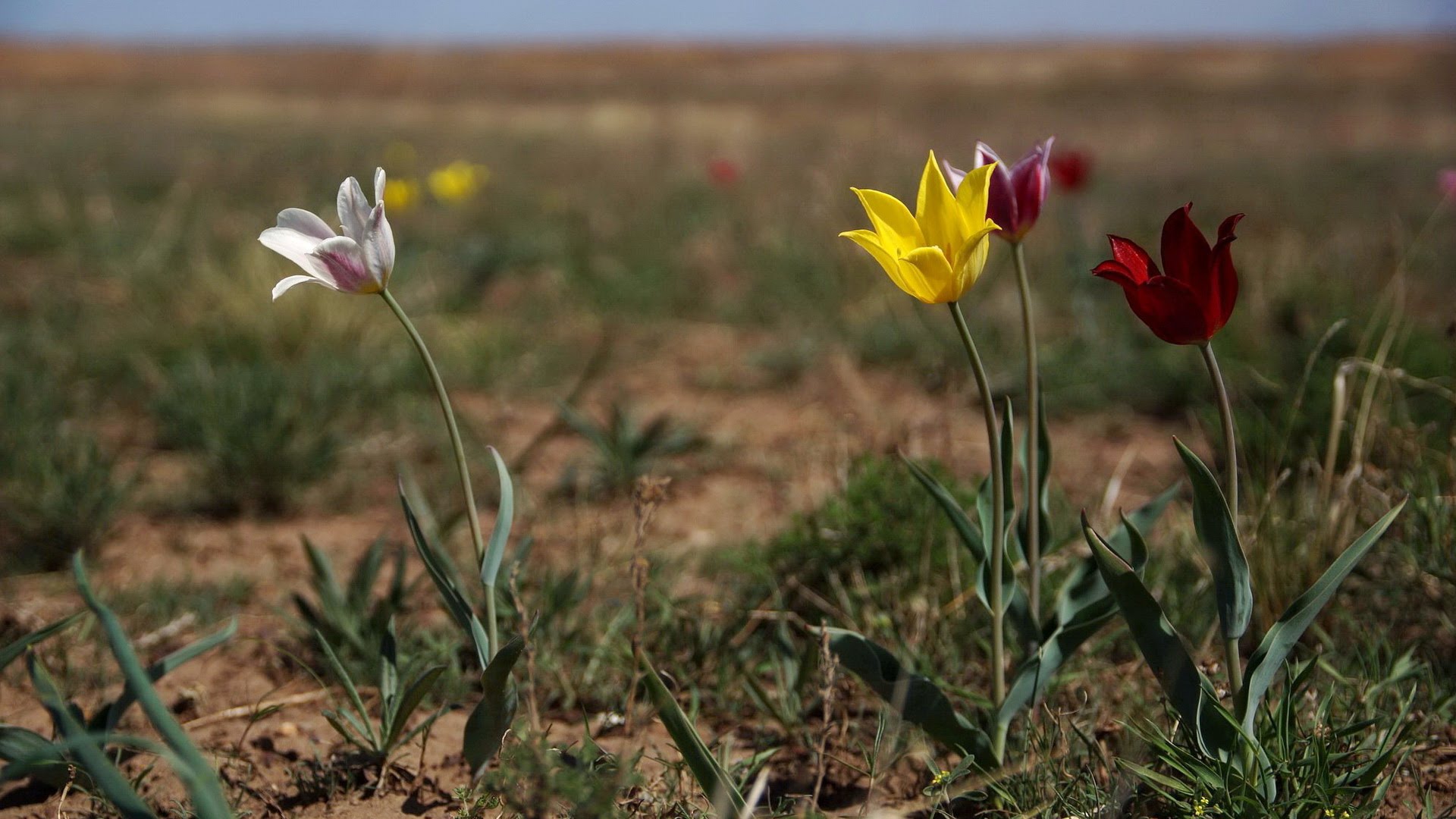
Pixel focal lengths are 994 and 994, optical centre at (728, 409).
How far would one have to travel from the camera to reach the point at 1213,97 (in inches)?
1168

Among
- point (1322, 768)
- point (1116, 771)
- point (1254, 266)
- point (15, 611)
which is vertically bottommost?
point (15, 611)

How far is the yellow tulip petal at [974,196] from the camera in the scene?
1240 millimetres

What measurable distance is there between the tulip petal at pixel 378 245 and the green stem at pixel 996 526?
0.73 metres

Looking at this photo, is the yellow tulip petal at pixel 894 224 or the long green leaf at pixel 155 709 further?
the yellow tulip petal at pixel 894 224

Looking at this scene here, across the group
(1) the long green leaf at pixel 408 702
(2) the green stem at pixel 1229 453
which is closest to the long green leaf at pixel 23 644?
(1) the long green leaf at pixel 408 702

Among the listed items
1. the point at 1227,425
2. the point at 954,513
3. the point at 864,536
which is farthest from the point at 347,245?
the point at 864,536

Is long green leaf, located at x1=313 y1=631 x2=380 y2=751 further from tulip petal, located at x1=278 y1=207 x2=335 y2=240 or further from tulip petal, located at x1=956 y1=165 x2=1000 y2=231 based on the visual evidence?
tulip petal, located at x1=956 y1=165 x2=1000 y2=231

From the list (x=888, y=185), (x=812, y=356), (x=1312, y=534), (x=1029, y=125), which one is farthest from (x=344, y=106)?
(x=1312, y=534)

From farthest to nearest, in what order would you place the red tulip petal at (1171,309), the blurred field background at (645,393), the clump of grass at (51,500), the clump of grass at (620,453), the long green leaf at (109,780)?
the clump of grass at (620,453), the clump of grass at (51,500), the blurred field background at (645,393), the red tulip petal at (1171,309), the long green leaf at (109,780)

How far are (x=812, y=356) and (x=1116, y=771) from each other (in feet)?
9.11

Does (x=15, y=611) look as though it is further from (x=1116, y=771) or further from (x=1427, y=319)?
(x=1427, y=319)

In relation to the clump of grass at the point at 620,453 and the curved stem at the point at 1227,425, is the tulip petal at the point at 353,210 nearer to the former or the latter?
the curved stem at the point at 1227,425

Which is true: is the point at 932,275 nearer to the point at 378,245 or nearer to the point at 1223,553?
the point at 1223,553

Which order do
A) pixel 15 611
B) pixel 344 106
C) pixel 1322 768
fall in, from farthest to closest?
1. pixel 344 106
2. pixel 15 611
3. pixel 1322 768
